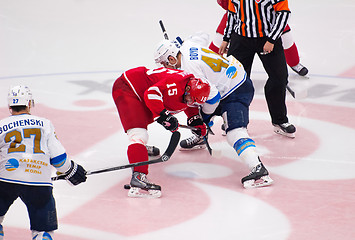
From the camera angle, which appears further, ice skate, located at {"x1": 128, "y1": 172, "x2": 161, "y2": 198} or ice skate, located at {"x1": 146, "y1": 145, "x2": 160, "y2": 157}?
ice skate, located at {"x1": 146, "y1": 145, "x2": 160, "y2": 157}

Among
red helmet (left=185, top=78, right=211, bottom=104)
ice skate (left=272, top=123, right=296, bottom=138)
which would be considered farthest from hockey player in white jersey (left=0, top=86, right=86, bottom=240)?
ice skate (left=272, top=123, right=296, bottom=138)

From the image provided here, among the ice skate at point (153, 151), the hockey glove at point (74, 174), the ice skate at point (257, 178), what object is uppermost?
the hockey glove at point (74, 174)

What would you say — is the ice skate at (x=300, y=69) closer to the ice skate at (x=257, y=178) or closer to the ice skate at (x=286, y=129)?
the ice skate at (x=286, y=129)

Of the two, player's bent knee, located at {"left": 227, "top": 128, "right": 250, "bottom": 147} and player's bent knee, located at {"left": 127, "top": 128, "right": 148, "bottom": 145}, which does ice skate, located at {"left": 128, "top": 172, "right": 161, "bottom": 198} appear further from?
player's bent knee, located at {"left": 227, "top": 128, "right": 250, "bottom": 147}

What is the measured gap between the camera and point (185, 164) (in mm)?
3607

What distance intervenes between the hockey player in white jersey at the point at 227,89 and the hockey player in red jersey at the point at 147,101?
117 mm

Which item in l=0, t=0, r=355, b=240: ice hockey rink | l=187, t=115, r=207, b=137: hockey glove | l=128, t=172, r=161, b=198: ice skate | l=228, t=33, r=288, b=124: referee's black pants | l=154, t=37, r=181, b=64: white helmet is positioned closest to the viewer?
l=0, t=0, r=355, b=240: ice hockey rink

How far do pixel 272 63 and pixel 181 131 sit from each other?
2.58 feet

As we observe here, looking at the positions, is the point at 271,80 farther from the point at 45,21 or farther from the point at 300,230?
the point at 45,21

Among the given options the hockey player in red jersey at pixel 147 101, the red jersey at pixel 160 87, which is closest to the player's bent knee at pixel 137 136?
the hockey player in red jersey at pixel 147 101

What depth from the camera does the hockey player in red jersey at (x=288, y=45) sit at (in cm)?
501

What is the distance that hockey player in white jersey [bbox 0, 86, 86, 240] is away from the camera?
233 centimetres

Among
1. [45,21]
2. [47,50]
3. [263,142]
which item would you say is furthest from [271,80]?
[45,21]

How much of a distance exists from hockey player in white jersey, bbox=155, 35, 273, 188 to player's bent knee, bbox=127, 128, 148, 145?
1.41 ft
